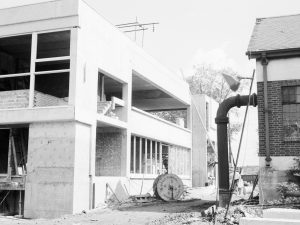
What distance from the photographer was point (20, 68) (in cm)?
2486

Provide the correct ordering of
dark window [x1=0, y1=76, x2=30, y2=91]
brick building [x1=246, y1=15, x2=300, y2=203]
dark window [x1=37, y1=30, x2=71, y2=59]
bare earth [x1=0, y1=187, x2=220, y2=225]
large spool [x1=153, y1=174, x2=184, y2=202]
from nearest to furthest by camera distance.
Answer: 1. bare earth [x1=0, y1=187, x2=220, y2=225]
2. brick building [x1=246, y1=15, x2=300, y2=203]
3. dark window [x1=37, y1=30, x2=71, y2=59]
4. large spool [x1=153, y1=174, x2=184, y2=202]
5. dark window [x1=0, y1=76, x2=30, y2=91]

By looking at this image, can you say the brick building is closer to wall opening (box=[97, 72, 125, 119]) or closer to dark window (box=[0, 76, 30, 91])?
wall opening (box=[97, 72, 125, 119])

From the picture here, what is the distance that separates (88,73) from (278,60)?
7628 mm

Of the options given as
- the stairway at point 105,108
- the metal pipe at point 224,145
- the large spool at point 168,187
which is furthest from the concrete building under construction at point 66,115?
the metal pipe at point 224,145

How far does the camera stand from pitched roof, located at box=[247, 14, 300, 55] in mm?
16991

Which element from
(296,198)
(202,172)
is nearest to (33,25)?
(296,198)

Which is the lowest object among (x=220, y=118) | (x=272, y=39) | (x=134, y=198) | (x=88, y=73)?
(x=134, y=198)

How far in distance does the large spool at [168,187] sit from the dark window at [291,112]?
7250 millimetres

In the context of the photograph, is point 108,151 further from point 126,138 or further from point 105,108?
point 105,108

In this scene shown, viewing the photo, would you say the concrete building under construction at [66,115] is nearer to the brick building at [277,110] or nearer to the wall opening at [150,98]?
the wall opening at [150,98]

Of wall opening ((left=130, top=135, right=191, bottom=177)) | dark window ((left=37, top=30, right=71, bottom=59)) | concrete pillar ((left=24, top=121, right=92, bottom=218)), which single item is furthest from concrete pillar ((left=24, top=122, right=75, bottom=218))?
wall opening ((left=130, top=135, right=191, bottom=177))

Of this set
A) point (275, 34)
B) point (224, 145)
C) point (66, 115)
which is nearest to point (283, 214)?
point (224, 145)

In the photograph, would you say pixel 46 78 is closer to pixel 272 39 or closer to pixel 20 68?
pixel 20 68

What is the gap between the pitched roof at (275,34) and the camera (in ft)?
55.7
